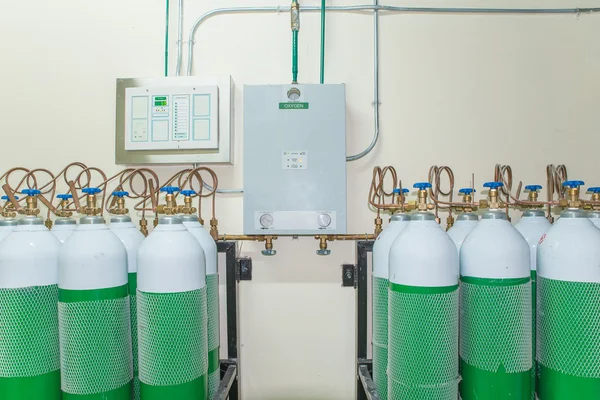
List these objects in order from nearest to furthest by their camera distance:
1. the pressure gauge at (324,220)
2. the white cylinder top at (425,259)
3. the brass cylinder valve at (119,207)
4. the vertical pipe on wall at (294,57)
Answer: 1. the white cylinder top at (425,259)
2. the brass cylinder valve at (119,207)
3. the pressure gauge at (324,220)
4. the vertical pipe on wall at (294,57)

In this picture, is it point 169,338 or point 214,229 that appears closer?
point 169,338

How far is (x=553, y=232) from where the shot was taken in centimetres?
88

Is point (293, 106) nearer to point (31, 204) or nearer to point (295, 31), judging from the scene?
point (295, 31)

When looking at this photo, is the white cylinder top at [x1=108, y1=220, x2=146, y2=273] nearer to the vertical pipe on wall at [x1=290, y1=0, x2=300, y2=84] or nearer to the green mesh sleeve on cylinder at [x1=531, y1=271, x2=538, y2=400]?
the vertical pipe on wall at [x1=290, y1=0, x2=300, y2=84]

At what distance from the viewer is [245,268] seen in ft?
4.53

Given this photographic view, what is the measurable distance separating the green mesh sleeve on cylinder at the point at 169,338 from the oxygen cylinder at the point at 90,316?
0.25 ft

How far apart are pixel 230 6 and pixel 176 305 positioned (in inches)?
45.6

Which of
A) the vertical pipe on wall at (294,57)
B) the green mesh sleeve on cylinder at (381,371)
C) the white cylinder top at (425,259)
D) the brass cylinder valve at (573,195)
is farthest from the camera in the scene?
the vertical pipe on wall at (294,57)

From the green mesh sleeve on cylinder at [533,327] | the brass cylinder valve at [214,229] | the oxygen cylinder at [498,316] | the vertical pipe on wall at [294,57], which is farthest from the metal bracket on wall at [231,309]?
the green mesh sleeve on cylinder at [533,327]

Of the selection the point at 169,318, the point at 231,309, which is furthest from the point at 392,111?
the point at 169,318

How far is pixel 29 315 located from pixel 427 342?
956 mm

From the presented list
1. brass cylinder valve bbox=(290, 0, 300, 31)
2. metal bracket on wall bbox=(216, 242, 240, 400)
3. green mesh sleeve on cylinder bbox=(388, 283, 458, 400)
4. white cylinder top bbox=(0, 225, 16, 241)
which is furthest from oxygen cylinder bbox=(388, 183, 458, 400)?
white cylinder top bbox=(0, 225, 16, 241)

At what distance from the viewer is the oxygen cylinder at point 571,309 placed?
2.67ft

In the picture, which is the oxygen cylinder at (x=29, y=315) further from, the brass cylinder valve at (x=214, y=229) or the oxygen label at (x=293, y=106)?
the oxygen label at (x=293, y=106)
